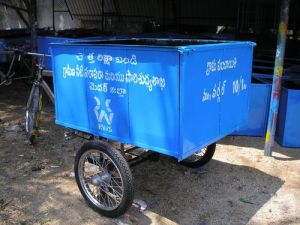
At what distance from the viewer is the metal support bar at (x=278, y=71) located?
15.1 ft

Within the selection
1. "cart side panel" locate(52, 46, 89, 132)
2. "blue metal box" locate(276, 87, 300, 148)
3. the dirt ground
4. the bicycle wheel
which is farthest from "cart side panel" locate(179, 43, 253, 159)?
the bicycle wheel

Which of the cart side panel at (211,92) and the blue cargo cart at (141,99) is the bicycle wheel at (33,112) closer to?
the blue cargo cart at (141,99)

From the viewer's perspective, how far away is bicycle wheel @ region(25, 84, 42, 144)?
522cm

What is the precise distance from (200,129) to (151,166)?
174cm

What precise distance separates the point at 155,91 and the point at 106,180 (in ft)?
3.59

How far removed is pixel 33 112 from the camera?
5309 mm

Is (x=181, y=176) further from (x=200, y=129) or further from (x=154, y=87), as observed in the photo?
(x=154, y=87)

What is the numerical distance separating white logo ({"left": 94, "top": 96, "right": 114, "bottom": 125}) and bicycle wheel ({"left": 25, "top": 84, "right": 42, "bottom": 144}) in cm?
201

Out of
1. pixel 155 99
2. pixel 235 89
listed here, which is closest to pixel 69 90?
pixel 155 99

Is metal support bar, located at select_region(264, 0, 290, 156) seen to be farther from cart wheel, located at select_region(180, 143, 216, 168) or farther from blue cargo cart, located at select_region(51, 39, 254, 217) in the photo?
blue cargo cart, located at select_region(51, 39, 254, 217)

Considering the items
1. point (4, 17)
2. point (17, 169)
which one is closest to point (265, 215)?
point (17, 169)

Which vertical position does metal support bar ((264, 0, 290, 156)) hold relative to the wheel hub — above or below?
above

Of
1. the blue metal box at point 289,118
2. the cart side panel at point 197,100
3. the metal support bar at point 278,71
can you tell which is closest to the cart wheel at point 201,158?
the metal support bar at point 278,71

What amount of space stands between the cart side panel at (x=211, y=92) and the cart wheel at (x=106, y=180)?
629 mm
